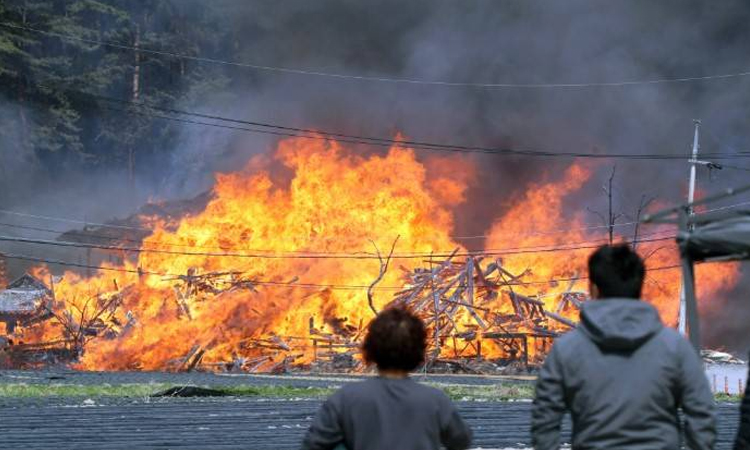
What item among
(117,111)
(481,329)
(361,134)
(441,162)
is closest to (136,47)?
(117,111)

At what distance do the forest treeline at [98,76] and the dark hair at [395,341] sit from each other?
2101 inches

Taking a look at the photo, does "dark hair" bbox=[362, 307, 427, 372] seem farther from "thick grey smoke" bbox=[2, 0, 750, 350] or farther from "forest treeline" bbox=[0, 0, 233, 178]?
"forest treeline" bbox=[0, 0, 233, 178]

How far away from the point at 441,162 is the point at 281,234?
10001 millimetres

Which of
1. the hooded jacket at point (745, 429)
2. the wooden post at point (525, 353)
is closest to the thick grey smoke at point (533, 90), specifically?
the wooden post at point (525, 353)

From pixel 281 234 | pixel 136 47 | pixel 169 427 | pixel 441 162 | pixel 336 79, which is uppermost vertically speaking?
pixel 136 47

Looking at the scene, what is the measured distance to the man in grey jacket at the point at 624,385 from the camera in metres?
4.35

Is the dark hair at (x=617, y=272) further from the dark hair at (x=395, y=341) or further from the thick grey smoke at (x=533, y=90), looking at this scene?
the thick grey smoke at (x=533, y=90)

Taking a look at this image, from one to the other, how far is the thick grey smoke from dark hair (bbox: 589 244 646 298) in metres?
40.1

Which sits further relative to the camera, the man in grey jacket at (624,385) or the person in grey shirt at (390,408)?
the man in grey jacket at (624,385)

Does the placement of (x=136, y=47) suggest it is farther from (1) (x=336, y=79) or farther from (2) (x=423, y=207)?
(2) (x=423, y=207)

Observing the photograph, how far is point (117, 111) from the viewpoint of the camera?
190 ft

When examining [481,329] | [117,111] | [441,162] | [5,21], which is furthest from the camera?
[117,111]

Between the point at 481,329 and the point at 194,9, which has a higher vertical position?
the point at 194,9

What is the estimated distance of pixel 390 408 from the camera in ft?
13.9
